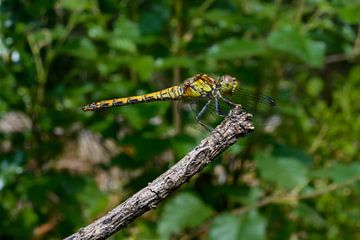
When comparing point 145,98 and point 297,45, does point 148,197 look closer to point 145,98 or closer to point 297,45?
point 145,98

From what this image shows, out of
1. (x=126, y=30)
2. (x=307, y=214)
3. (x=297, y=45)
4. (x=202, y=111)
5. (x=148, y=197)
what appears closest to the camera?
(x=148, y=197)

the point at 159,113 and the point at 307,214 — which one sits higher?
the point at 159,113

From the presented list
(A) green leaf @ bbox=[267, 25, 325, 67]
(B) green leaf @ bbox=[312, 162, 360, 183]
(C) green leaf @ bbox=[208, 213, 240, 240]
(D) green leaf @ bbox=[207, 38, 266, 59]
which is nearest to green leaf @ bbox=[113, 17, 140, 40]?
(D) green leaf @ bbox=[207, 38, 266, 59]

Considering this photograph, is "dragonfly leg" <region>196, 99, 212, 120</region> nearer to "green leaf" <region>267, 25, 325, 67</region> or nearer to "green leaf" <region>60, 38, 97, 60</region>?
"green leaf" <region>267, 25, 325, 67</region>

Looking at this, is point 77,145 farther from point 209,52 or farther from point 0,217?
point 209,52

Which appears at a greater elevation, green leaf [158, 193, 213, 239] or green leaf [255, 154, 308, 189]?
green leaf [255, 154, 308, 189]

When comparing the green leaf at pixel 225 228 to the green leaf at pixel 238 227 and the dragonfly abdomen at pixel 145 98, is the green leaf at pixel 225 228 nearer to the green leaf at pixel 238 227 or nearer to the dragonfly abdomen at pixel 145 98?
the green leaf at pixel 238 227

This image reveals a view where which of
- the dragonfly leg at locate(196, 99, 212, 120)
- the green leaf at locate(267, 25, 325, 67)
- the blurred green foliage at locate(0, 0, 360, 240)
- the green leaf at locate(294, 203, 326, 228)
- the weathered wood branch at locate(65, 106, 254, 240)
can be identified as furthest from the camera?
the green leaf at locate(294, 203, 326, 228)

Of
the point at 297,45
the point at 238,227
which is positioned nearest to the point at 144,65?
the point at 297,45
